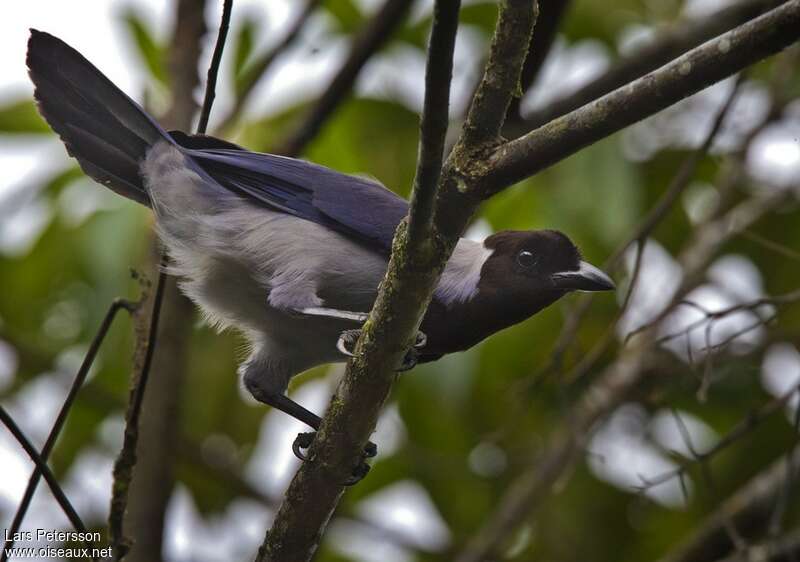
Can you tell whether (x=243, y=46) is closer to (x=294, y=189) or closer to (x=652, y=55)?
(x=294, y=189)

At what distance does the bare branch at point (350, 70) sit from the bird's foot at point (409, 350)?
6.28ft

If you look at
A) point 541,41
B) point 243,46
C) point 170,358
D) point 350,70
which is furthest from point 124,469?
point 243,46

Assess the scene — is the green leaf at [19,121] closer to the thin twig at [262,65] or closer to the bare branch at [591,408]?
the thin twig at [262,65]

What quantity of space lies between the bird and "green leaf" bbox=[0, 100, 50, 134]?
174 cm

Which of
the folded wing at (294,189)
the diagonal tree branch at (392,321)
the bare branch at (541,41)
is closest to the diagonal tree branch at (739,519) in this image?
the bare branch at (541,41)

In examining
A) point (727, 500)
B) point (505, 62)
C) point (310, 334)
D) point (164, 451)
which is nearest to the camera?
point (505, 62)

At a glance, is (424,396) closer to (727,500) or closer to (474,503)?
(474,503)

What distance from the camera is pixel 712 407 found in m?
5.99

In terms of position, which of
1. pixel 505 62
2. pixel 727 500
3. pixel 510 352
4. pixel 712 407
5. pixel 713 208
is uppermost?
pixel 713 208

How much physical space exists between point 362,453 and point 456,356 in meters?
2.09

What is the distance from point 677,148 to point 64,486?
3.93 meters

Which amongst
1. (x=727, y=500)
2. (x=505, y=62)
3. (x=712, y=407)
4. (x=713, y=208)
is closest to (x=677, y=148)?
(x=713, y=208)

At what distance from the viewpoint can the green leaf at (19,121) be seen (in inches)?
227

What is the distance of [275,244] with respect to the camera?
407 centimetres
